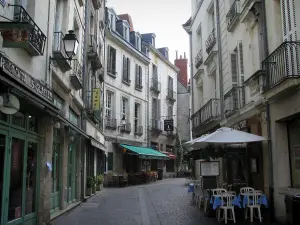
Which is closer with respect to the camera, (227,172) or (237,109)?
(237,109)

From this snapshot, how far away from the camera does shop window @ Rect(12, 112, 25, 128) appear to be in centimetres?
732

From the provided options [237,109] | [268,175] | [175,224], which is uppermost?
[237,109]

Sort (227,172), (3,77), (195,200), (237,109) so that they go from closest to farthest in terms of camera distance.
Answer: (3,77), (237,109), (195,200), (227,172)

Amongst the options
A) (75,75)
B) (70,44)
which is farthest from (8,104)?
(75,75)

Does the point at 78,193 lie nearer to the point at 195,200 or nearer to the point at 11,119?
the point at 195,200

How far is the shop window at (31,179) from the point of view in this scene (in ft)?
26.9

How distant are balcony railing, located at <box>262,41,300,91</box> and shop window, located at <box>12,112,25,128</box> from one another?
18.1 feet

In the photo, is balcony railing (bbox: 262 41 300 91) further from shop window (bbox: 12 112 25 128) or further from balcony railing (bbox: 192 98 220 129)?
balcony railing (bbox: 192 98 220 129)

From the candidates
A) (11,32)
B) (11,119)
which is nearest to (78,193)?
(11,119)

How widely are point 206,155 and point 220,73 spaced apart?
200 inches

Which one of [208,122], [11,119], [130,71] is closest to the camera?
[11,119]

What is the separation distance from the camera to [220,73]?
15.5m

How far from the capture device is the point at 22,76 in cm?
686

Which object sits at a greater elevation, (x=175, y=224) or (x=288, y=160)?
(x=288, y=160)
